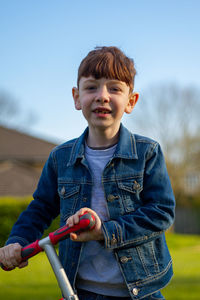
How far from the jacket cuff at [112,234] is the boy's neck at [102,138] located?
1.68 ft

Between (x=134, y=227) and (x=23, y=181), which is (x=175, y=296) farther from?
(x=23, y=181)

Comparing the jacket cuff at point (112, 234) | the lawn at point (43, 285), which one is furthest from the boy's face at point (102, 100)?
the lawn at point (43, 285)

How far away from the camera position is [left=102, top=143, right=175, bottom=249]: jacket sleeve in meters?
2.04

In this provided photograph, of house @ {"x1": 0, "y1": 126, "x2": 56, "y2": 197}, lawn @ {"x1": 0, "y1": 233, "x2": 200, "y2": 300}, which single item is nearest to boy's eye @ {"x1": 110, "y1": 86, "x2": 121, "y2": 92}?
lawn @ {"x1": 0, "y1": 233, "x2": 200, "y2": 300}

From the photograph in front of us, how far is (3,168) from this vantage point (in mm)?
20844

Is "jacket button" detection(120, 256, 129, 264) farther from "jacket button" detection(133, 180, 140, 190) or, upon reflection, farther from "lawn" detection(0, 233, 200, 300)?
"lawn" detection(0, 233, 200, 300)

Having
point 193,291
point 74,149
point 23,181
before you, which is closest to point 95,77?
point 74,149

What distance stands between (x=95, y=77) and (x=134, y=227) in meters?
0.81

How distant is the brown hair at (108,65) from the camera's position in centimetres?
223

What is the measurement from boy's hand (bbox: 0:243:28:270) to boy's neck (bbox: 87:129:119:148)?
712 millimetres

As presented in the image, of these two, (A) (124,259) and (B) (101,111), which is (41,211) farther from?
(B) (101,111)

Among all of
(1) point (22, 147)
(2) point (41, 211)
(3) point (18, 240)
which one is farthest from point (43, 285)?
(1) point (22, 147)

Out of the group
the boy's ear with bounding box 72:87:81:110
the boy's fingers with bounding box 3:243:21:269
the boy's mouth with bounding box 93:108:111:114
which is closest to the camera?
the boy's fingers with bounding box 3:243:21:269

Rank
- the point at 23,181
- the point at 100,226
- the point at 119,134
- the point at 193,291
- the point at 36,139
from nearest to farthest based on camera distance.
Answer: the point at 100,226 → the point at 119,134 → the point at 193,291 → the point at 23,181 → the point at 36,139
